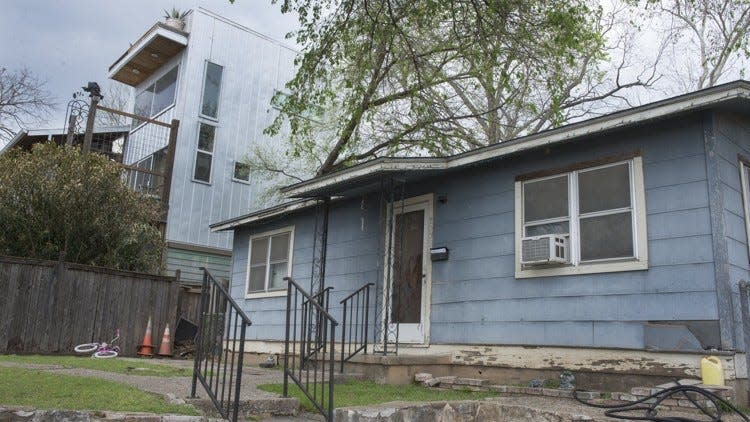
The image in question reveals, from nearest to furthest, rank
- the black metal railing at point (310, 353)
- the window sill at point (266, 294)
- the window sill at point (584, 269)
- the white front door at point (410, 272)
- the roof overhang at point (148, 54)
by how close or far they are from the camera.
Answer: the black metal railing at point (310, 353) → the window sill at point (584, 269) → the white front door at point (410, 272) → the window sill at point (266, 294) → the roof overhang at point (148, 54)

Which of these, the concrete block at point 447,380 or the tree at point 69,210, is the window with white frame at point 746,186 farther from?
the tree at point 69,210

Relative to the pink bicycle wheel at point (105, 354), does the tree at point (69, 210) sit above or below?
above

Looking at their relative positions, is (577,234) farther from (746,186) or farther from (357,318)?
(357,318)

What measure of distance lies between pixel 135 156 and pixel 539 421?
663 inches

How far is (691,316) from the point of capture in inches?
229

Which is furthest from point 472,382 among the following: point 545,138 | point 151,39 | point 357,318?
point 151,39

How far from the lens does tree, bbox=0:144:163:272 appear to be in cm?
1273

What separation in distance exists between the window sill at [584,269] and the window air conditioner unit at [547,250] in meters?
0.13

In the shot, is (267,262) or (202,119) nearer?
(267,262)

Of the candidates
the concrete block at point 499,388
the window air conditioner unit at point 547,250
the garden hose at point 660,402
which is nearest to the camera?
the garden hose at point 660,402

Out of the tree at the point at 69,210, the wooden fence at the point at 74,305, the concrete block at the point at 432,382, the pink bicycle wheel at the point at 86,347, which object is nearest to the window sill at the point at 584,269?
the concrete block at the point at 432,382

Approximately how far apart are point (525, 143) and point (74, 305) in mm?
8565

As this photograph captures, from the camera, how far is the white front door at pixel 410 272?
838 cm

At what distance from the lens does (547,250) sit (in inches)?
268
